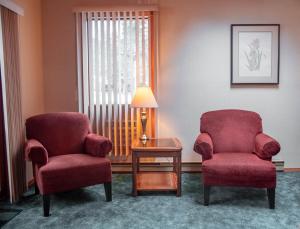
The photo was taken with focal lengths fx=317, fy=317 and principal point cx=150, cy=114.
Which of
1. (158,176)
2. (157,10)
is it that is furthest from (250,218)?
(157,10)

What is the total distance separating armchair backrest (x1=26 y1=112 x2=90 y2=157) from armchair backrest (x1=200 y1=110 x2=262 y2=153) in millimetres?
1349

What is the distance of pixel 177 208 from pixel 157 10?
2.36 m

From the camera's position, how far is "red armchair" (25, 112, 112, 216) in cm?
280

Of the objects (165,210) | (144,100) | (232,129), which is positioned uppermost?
(144,100)

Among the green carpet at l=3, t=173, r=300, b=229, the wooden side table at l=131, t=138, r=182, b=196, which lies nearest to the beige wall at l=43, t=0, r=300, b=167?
the wooden side table at l=131, t=138, r=182, b=196

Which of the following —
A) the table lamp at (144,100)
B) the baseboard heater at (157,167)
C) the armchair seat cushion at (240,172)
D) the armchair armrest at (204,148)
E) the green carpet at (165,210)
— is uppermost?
the table lamp at (144,100)

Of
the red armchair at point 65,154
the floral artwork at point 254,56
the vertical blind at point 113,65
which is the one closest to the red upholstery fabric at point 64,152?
the red armchair at point 65,154

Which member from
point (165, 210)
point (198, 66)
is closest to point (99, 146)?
point (165, 210)

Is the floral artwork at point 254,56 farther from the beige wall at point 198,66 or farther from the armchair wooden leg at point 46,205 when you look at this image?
the armchair wooden leg at point 46,205

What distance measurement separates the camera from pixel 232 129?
11.4 ft

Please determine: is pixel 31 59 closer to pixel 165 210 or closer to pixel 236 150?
pixel 165 210

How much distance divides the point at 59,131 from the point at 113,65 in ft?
3.74

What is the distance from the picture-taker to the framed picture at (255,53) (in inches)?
156

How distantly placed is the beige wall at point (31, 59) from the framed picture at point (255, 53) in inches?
95.7
